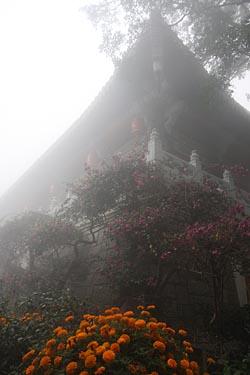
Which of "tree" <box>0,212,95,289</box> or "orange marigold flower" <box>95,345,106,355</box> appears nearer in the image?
"orange marigold flower" <box>95,345,106,355</box>

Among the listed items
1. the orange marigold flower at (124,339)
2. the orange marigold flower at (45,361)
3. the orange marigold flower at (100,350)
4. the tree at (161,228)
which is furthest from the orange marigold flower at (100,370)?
the tree at (161,228)

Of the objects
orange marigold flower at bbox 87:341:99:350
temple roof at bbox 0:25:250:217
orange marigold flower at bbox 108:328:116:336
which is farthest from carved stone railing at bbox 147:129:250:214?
orange marigold flower at bbox 87:341:99:350

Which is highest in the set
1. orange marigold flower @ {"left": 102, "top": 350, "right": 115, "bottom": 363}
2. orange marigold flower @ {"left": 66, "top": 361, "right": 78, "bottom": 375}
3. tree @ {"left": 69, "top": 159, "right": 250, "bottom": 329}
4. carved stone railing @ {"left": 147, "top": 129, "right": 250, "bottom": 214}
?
carved stone railing @ {"left": 147, "top": 129, "right": 250, "bottom": 214}

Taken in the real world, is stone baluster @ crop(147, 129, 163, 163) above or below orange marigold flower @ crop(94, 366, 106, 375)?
above

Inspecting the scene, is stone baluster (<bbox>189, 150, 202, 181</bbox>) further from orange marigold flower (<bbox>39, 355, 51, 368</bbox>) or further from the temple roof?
orange marigold flower (<bbox>39, 355, 51, 368</bbox>)

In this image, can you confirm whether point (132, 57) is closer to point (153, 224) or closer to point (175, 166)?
point (175, 166)

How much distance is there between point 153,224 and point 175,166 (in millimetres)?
2022

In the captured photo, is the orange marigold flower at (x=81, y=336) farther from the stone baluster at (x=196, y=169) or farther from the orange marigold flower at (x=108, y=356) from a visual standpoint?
the stone baluster at (x=196, y=169)

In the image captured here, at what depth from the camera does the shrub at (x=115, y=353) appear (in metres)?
2.04

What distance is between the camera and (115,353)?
209 cm

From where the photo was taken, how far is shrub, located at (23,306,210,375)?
6.70ft

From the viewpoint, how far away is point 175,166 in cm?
607

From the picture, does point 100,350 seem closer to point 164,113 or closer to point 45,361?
point 45,361

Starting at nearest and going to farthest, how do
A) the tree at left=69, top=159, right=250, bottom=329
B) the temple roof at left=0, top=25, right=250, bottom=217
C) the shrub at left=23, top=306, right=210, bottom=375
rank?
the shrub at left=23, top=306, right=210, bottom=375 < the tree at left=69, top=159, right=250, bottom=329 < the temple roof at left=0, top=25, right=250, bottom=217
